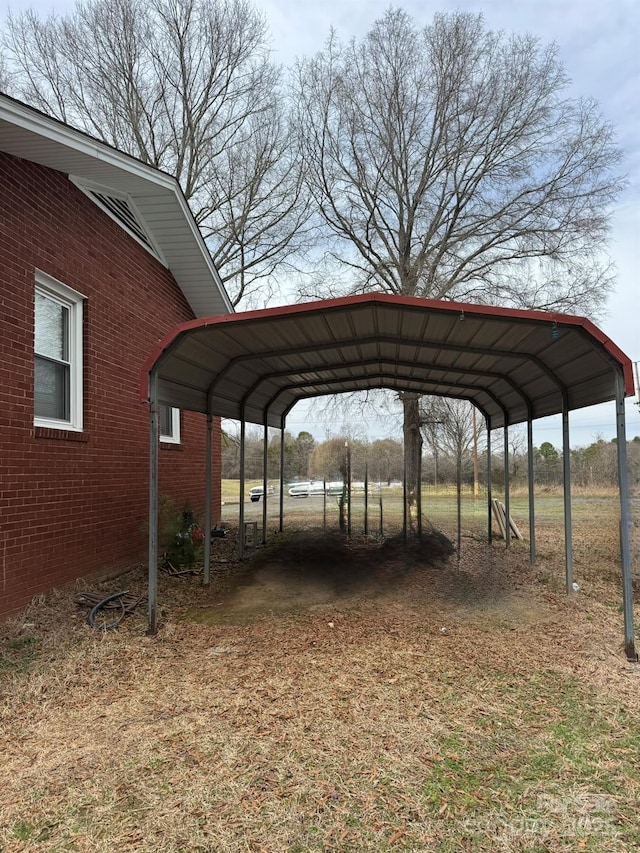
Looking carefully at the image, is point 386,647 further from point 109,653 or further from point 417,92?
point 417,92

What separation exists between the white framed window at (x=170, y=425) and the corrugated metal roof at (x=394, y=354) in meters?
1.25

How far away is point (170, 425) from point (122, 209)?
3642mm

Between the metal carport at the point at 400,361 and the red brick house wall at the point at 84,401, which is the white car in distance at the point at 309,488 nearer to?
the metal carport at the point at 400,361

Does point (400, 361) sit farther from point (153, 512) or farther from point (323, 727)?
point (323, 727)

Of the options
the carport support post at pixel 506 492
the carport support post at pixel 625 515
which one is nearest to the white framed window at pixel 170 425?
the carport support post at pixel 506 492

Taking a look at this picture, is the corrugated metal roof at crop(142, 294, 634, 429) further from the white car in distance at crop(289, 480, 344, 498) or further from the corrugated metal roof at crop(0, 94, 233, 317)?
the white car in distance at crop(289, 480, 344, 498)

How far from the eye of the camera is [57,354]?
6.14 m

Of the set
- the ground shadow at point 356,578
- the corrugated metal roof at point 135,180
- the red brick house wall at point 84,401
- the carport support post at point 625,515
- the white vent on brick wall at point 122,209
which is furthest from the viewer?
the white vent on brick wall at point 122,209

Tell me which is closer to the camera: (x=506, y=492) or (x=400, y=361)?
(x=400, y=361)

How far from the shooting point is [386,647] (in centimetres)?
471

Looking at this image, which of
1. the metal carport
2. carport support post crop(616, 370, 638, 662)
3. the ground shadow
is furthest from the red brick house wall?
carport support post crop(616, 370, 638, 662)

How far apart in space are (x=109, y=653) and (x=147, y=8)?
16.4 metres

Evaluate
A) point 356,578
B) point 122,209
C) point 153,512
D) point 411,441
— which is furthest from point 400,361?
point 411,441

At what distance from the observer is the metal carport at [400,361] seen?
4.63 meters
